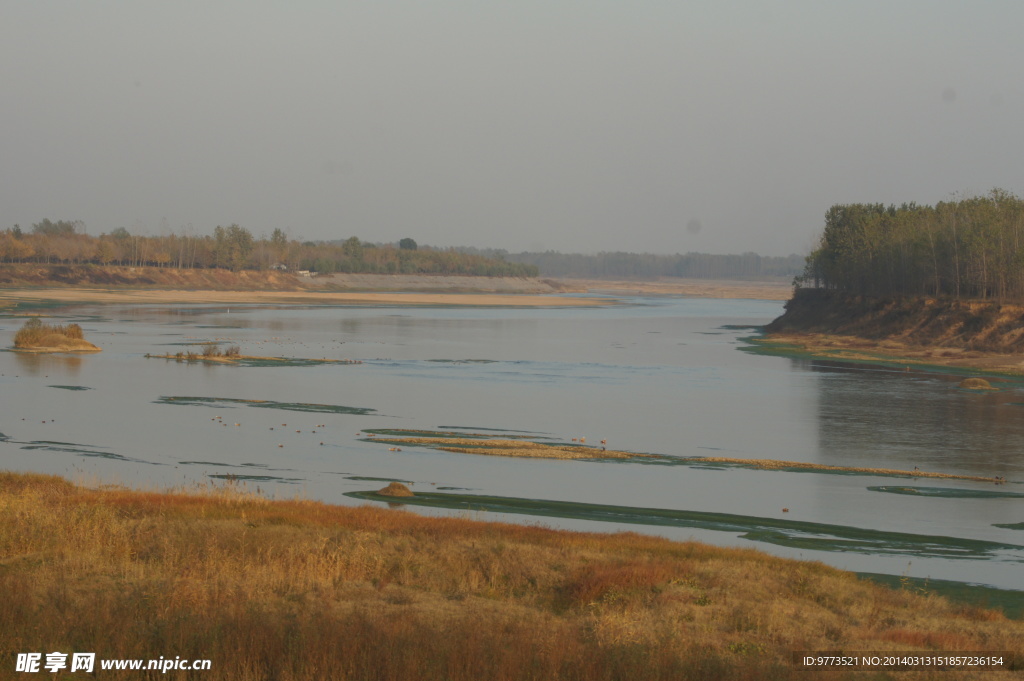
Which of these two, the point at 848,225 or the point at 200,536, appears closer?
the point at 200,536

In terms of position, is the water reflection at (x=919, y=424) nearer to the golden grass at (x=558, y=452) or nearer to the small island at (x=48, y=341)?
the golden grass at (x=558, y=452)

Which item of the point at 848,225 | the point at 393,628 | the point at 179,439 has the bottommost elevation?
the point at 179,439

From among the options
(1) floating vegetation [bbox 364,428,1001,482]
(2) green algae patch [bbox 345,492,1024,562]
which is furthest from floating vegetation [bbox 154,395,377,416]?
(2) green algae patch [bbox 345,492,1024,562]

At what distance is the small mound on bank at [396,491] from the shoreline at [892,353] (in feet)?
147

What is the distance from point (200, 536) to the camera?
14.1 meters

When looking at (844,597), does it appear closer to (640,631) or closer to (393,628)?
(640,631)

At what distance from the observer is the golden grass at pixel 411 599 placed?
341 inches

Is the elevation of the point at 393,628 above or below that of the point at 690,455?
above

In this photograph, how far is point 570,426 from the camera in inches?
1378

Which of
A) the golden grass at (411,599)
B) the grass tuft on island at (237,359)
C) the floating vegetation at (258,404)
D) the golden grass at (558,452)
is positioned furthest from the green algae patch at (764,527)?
the grass tuft on island at (237,359)

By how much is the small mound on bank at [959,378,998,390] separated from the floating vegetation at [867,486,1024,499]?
26.0 m

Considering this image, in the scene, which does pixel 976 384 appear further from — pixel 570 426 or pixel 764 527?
pixel 764 527

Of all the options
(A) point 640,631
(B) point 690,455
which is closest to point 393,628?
(A) point 640,631

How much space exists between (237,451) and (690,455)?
13382 millimetres
